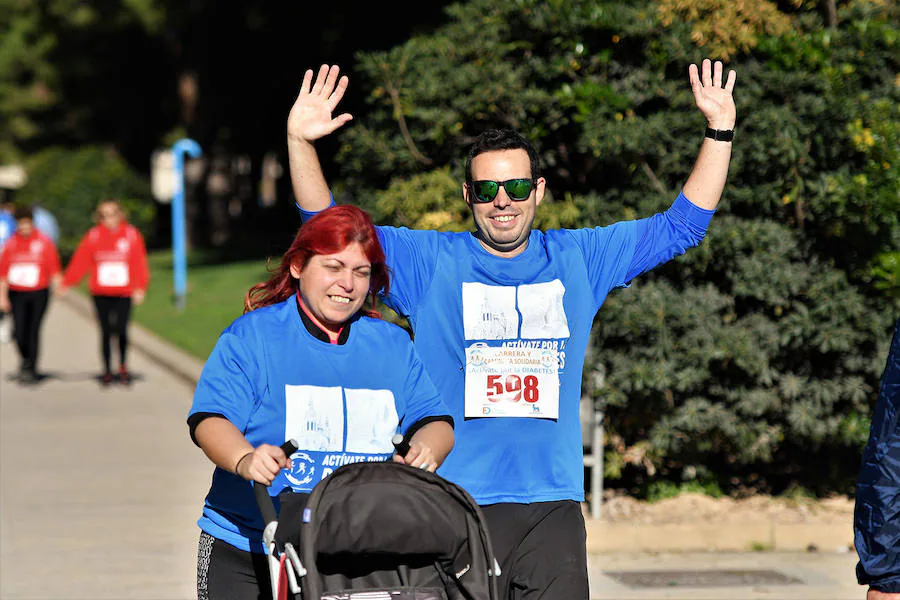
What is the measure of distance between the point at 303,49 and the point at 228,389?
1021 inches

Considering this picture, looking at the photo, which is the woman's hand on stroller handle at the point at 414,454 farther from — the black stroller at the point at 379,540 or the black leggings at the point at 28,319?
the black leggings at the point at 28,319

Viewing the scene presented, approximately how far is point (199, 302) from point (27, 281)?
28.9 feet

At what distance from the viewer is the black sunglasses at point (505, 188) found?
13.4 feet

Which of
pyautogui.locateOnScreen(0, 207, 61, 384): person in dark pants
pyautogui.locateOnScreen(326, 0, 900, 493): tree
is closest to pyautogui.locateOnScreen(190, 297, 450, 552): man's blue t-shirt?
pyautogui.locateOnScreen(326, 0, 900, 493): tree

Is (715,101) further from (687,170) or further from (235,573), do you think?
(687,170)

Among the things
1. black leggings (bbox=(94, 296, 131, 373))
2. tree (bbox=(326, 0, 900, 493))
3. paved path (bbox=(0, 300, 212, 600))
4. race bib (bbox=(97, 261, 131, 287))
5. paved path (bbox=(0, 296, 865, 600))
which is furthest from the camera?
black leggings (bbox=(94, 296, 131, 373))

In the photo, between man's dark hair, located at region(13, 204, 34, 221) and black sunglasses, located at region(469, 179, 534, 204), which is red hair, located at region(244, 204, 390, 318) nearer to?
black sunglasses, located at region(469, 179, 534, 204)

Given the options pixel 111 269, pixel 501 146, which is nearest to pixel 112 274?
pixel 111 269

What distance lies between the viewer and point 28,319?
15.0 m

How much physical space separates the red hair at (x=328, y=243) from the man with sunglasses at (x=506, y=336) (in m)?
0.32

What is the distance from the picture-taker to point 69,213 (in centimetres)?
3878

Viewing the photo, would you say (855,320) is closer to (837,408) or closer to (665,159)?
(837,408)

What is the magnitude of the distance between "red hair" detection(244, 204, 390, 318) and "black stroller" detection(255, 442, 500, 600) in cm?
58

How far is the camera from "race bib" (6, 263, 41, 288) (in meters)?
14.7
